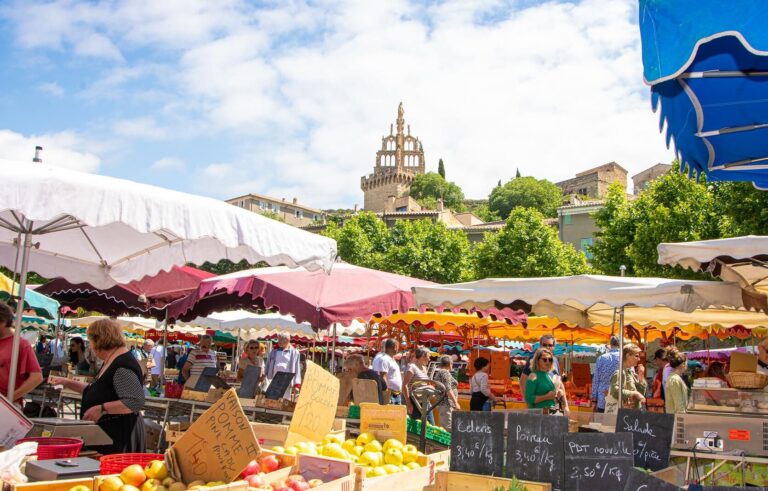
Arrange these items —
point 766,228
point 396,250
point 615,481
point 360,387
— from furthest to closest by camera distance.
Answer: point 396,250, point 766,228, point 360,387, point 615,481

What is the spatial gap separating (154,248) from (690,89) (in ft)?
16.9

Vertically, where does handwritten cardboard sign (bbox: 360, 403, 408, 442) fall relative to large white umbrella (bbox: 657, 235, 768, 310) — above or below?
below

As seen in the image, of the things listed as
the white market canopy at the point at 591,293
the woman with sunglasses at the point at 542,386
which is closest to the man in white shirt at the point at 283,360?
the white market canopy at the point at 591,293

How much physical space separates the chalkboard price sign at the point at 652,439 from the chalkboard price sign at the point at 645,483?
173 cm

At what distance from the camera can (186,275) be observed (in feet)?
33.2

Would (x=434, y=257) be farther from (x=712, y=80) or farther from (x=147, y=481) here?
(x=712, y=80)

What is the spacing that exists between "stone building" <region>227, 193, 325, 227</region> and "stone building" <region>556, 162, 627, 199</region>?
133 feet

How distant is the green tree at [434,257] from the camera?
5069cm

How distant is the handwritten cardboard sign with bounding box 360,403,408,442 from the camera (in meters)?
4.74

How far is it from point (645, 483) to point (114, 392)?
3.57 metres

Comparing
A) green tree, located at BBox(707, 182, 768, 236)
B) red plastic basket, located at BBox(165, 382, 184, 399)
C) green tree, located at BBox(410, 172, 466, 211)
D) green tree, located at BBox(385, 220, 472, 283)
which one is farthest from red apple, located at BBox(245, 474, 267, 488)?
green tree, located at BBox(410, 172, 466, 211)

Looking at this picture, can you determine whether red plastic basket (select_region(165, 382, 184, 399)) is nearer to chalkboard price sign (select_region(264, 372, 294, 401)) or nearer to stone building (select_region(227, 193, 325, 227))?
chalkboard price sign (select_region(264, 372, 294, 401))

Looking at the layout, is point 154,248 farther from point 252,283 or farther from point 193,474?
point 193,474

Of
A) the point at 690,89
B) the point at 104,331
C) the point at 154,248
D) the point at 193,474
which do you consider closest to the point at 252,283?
the point at 154,248
